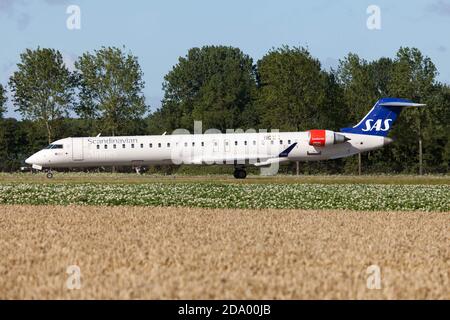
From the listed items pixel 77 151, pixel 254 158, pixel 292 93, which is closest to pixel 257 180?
pixel 254 158

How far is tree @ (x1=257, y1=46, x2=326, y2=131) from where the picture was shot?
7912 cm

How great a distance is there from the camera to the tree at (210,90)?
4178 inches

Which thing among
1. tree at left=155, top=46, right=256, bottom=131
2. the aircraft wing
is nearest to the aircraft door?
the aircraft wing

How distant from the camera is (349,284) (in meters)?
12.2

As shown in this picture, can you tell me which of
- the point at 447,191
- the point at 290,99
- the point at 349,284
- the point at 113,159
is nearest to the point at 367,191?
the point at 447,191

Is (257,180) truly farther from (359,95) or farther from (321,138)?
(359,95)

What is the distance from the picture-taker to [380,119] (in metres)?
A: 62.2

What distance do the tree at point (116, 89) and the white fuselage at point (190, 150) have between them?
2352 centimetres

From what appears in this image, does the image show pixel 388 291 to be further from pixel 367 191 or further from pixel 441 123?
pixel 441 123

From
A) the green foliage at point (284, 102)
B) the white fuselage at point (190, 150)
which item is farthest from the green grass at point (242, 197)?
the green foliage at point (284, 102)

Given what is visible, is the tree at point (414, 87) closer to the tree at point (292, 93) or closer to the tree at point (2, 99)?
the tree at point (292, 93)

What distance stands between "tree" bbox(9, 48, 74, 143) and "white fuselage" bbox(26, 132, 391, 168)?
88.7 feet

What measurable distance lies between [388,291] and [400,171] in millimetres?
70772
